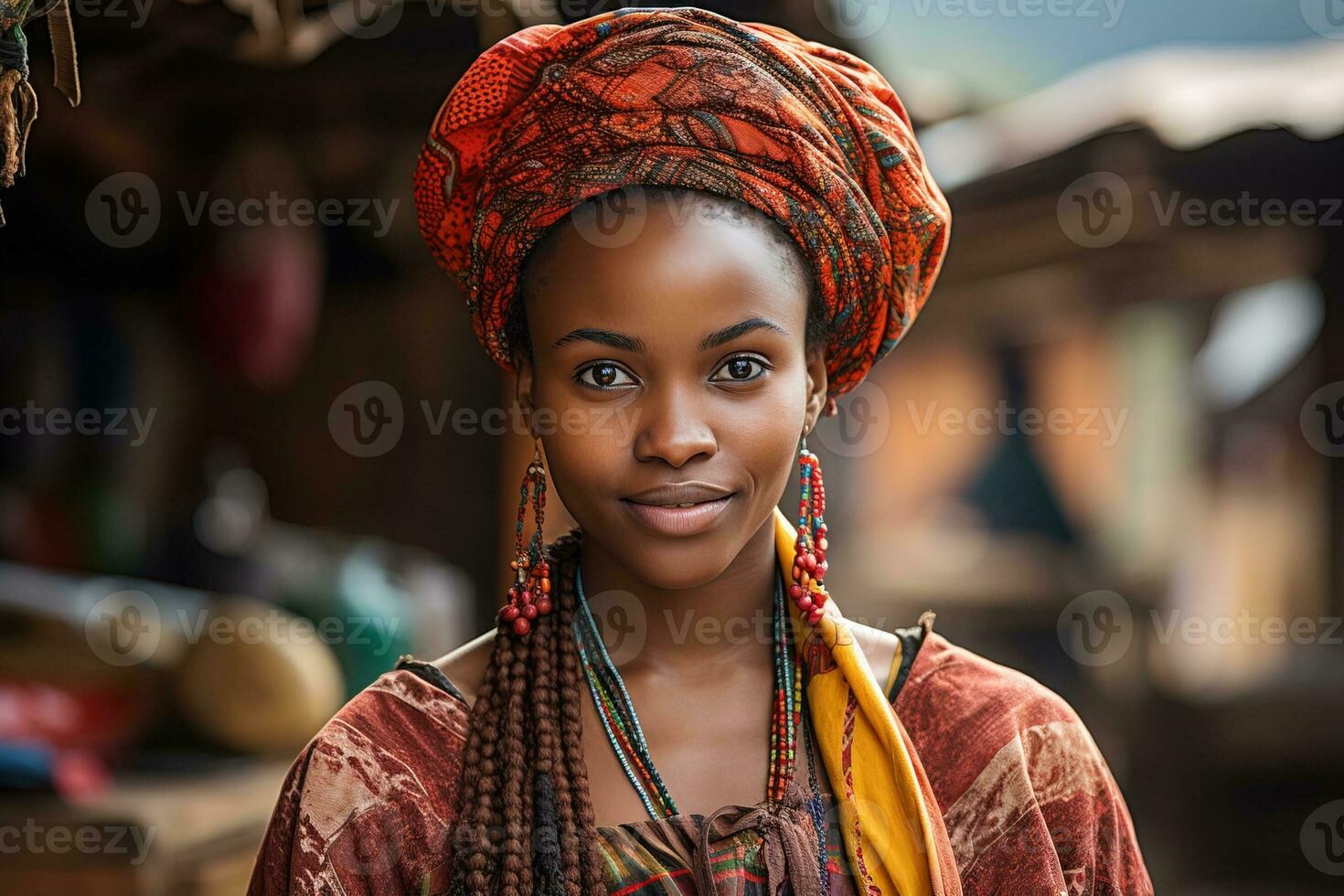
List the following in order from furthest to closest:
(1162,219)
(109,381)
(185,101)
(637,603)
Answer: (1162,219), (109,381), (185,101), (637,603)

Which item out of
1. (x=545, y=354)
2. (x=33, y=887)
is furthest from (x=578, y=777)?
(x=33, y=887)

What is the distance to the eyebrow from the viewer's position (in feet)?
5.85

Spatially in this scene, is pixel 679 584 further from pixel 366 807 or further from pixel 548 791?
pixel 366 807

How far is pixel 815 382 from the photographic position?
2037 mm

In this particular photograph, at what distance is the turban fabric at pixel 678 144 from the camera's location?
1.82 m

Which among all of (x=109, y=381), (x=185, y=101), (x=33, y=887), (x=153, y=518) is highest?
(x=185, y=101)

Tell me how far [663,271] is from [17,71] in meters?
0.82

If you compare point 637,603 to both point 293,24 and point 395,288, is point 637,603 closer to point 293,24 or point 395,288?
point 293,24

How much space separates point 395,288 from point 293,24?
2.03 metres

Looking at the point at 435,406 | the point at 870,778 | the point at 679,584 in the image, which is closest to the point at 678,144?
the point at 679,584

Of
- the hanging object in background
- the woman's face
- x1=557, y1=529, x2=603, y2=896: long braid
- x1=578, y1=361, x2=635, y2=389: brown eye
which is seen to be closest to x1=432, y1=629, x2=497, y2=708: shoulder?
x1=557, y1=529, x2=603, y2=896: long braid

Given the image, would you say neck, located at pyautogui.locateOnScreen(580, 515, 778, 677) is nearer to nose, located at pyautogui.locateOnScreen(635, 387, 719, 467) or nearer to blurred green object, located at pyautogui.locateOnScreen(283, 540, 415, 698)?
nose, located at pyautogui.locateOnScreen(635, 387, 719, 467)

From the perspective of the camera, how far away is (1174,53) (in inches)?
212

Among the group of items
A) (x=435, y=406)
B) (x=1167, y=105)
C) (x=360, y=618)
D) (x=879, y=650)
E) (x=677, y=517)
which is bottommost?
(x=879, y=650)
